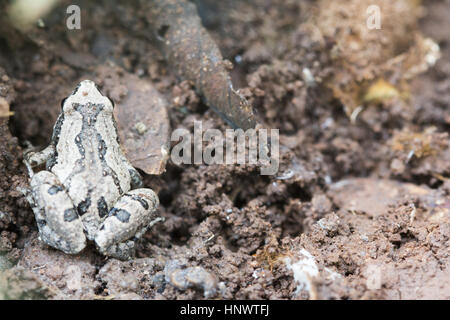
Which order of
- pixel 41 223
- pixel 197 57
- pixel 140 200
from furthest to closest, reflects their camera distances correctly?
pixel 197 57 → pixel 140 200 → pixel 41 223

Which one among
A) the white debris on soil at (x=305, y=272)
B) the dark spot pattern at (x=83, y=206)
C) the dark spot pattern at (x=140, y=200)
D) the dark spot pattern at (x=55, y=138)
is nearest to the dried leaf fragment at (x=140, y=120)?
the dark spot pattern at (x=140, y=200)

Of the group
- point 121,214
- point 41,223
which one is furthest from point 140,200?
point 41,223

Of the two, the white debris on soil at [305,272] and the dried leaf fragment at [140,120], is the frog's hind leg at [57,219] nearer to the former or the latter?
the dried leaf fragment at [140,120]

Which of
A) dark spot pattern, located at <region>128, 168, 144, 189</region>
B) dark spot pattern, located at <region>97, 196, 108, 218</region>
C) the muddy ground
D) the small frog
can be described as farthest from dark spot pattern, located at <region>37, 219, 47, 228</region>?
dark spot pattern, located at <region>128, 168, 144, 189</region>

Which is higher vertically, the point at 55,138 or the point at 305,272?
the point at 55,138

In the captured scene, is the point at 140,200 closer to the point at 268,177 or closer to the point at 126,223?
the point at 126,223

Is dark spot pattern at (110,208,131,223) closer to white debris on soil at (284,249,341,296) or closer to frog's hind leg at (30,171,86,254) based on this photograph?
frog's hind leg at (30,171,86,254)

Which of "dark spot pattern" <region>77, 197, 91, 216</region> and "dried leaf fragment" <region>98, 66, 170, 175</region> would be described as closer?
"dark spot pattern" <region>77, 197, 91, 216</region>
